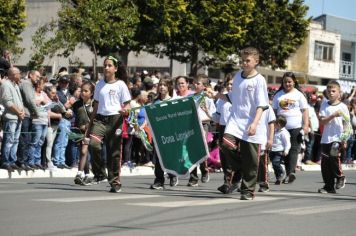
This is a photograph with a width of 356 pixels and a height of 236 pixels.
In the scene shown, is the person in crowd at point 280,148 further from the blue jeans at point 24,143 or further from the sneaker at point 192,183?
the blue jeans at point 24,143

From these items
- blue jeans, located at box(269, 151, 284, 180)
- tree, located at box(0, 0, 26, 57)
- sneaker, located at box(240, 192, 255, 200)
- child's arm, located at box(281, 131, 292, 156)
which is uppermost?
tree, located at box(0, 0, 26, 57)

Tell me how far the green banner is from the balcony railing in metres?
69.3

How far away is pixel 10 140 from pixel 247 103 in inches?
263

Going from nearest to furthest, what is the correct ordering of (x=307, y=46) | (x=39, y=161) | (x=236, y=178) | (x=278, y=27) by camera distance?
1. (x=236, y=178)
2. (x=39, y=161)
3. (x=278, y=27)
4. (x=307, y=46)

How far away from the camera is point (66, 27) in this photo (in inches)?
1352

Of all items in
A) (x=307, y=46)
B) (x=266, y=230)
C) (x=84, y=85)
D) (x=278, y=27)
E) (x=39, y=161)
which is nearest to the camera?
(x=266, y=230)

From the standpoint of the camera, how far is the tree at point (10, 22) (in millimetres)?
48250

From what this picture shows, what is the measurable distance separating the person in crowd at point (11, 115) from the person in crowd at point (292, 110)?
5.01 meters

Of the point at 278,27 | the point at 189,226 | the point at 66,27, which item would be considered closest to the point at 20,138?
the point at 189,226

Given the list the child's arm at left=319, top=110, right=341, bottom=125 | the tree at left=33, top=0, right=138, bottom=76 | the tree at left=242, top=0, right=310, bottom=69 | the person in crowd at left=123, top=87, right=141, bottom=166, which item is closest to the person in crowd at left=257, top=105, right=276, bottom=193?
the child's arm at left=319, top=110, right=341, bottom=125

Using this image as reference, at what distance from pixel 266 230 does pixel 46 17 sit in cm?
5758

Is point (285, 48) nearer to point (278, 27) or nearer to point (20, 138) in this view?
point (278, 27)

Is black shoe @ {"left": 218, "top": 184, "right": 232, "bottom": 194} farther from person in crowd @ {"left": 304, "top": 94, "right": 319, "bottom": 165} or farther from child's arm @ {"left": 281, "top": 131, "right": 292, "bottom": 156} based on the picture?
person in crowd @ {"left": 304, "top": 94, "right": 319, "bottom": 165}

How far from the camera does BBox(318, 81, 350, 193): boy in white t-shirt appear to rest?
1556 cm
